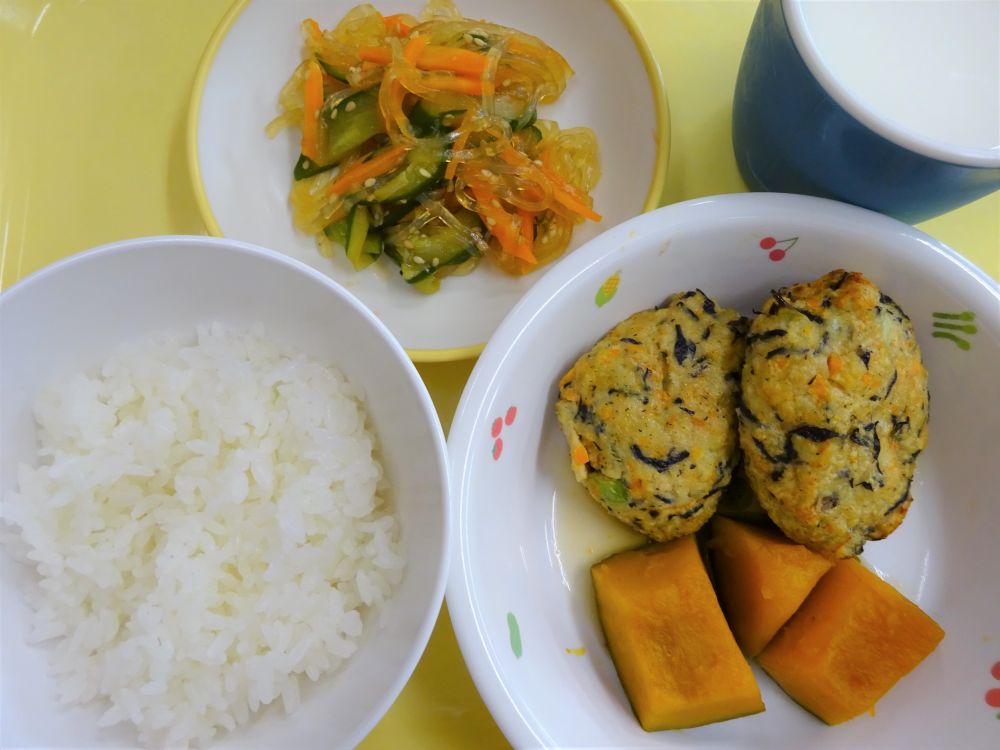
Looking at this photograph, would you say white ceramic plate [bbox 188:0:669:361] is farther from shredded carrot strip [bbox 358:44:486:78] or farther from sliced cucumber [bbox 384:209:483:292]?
shredded carrot strip [bbox 358:44:486:78]

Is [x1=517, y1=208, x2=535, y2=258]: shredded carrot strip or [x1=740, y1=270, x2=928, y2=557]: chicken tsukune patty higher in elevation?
[x1=517, y1=208, x2=535, y2=258]: shredded carrot strip

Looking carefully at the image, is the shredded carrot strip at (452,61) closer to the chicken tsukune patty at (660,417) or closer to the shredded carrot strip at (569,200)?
the shredded carrot strip at (569,200)

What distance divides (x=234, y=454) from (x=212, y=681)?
33 cm

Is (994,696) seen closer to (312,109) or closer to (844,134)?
(844,134)

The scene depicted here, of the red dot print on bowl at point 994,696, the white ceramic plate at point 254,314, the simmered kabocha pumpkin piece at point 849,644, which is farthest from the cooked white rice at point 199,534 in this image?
the red dot print on bowl at point 994,696

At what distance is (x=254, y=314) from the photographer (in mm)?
1188

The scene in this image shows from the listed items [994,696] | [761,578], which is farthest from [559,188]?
[994,696]

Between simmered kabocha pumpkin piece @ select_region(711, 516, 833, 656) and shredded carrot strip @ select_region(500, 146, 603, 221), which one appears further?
shredded carrot strip @ select_region(500, 146, 603, 221)

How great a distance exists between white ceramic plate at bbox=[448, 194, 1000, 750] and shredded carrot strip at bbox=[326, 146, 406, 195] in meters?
0.46

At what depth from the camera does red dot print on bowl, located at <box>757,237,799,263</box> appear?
1206 mm

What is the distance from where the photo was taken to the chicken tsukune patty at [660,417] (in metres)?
1.16

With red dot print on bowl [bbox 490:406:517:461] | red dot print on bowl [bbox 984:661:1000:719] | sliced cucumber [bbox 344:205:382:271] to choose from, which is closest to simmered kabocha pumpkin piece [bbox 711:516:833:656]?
red dot print on bowl [bbox 984:661:1000:719]

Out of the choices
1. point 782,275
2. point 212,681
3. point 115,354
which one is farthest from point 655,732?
point 115,354

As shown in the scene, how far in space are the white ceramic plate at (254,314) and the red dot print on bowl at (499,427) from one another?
0.13m
